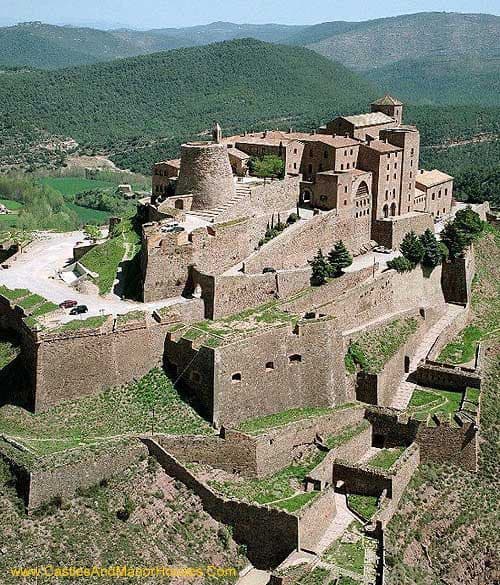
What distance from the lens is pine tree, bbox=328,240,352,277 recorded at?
4491 centimetres

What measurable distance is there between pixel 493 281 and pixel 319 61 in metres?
144

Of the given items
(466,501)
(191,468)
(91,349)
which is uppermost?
(91,349)

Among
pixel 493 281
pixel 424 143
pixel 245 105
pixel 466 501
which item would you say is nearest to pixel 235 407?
pixel 466 501

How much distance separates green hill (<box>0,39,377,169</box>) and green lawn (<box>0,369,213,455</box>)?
90.5 m

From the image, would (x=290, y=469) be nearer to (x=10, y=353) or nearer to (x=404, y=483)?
(x=404, y=483)

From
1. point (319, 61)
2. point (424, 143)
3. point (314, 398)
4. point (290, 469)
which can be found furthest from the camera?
point (319, 61)

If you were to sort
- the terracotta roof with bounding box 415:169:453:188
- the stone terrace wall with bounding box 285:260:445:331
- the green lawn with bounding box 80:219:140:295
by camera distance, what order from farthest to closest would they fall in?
the terracotta roof with bounding box 415:169:453:188 < the green lawn with bounding box 80:219:140:295 < the stone terrace wall with bounding box 285:260:445:331

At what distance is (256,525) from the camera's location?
107ft

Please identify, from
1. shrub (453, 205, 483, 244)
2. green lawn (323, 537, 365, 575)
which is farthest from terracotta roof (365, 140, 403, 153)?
green lawn (323, 537, 365, 575)

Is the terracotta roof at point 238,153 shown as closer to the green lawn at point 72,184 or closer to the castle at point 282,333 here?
the castle at point 282,333

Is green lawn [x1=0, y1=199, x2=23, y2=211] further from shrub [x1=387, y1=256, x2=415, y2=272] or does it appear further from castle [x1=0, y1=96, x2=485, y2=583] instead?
shrub [x1=387, y1=256, x2=415, y2=272]

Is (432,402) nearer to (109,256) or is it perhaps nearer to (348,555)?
(348,555)

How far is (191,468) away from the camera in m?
34.2

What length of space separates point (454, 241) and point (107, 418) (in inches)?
994
